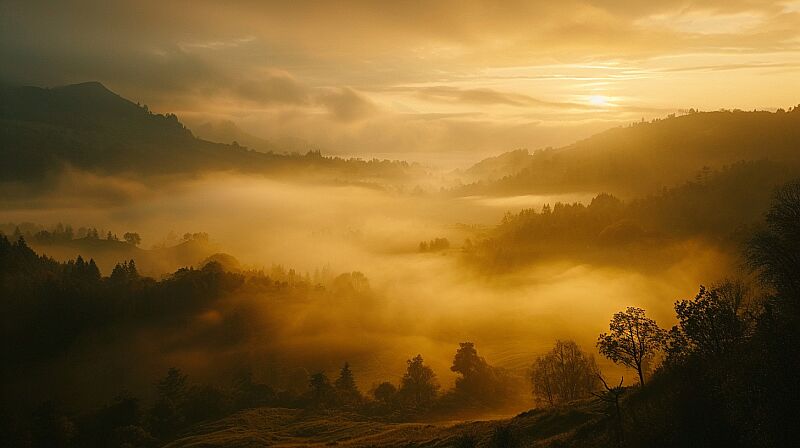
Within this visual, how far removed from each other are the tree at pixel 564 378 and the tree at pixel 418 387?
33.1 m

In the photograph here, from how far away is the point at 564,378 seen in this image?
143500 millimetres

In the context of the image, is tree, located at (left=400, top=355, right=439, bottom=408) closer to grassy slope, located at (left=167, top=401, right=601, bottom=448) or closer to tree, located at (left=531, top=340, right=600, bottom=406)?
grassy slope, located at (left=167, top=401, right=601, bottom=448)

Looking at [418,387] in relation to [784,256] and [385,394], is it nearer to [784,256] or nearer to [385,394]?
[385,394]

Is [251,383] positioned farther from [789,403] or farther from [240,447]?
[789,403]

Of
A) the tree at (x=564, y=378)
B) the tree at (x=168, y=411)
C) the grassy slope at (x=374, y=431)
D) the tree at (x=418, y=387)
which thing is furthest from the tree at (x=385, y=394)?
the tree at (x=168, y=411)

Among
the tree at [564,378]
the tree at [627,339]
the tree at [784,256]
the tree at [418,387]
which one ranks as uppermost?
the tree at [784,256]

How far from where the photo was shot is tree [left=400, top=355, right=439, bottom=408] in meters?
164

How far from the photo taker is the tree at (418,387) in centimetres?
16350

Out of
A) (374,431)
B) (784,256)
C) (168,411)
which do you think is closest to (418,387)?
(374,431)

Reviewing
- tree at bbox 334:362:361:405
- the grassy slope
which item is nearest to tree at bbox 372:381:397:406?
tree at bbox 334:362:361:405

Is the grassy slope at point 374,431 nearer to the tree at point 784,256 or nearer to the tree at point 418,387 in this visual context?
the tree at point 418,387

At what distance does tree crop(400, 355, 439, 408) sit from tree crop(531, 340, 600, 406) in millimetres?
33145

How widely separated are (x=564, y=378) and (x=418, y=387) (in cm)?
4495

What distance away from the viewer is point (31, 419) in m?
147
